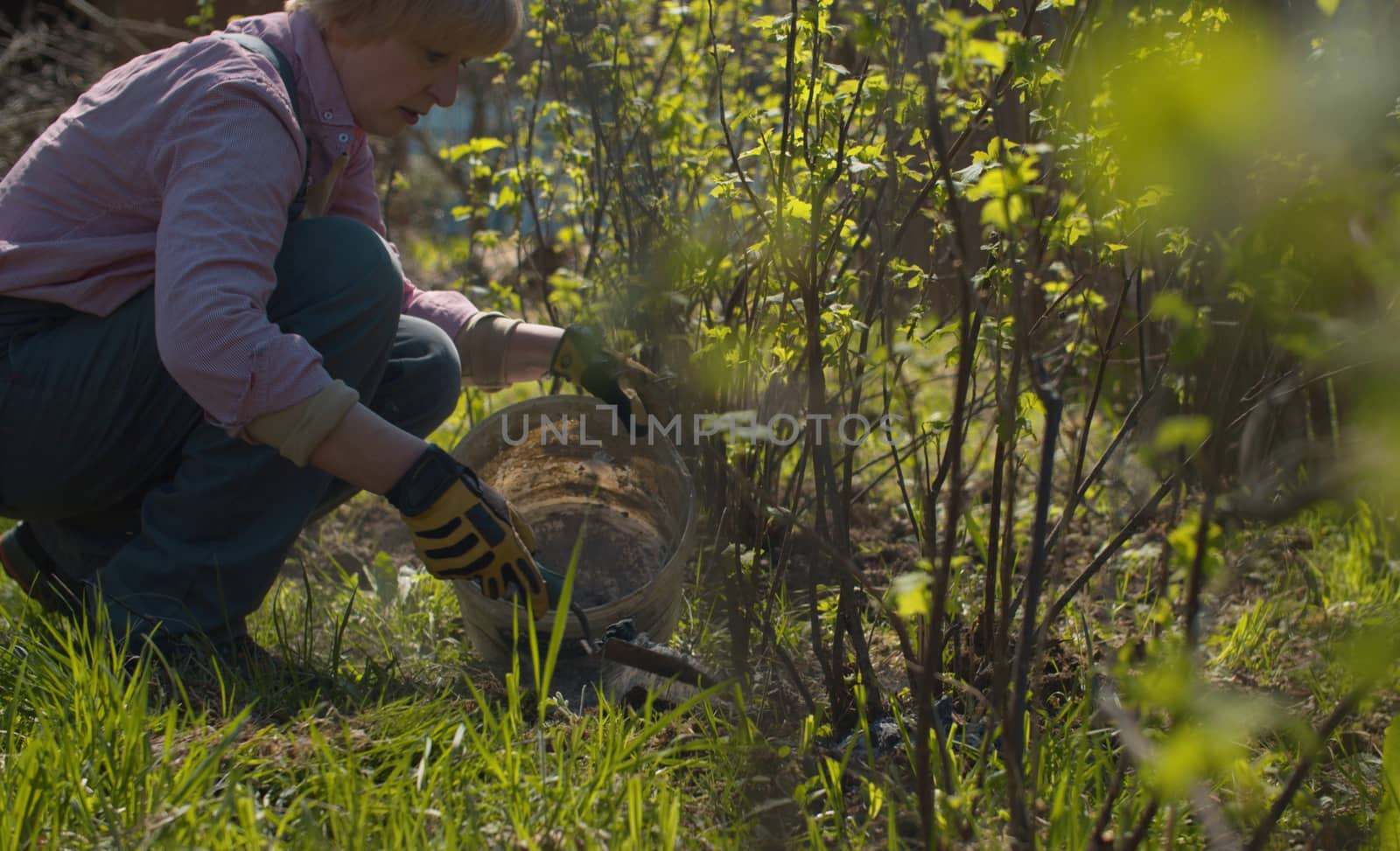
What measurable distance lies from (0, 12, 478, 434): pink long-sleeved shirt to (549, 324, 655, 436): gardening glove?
0.54 metres

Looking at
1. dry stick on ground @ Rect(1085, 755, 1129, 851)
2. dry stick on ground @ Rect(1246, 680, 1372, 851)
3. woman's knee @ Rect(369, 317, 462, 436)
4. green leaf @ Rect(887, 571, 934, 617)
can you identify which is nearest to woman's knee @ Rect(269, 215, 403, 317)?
woman's knee @ Rect(369, 317, 462, 436)

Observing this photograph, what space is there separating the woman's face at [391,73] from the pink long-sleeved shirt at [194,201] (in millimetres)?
29

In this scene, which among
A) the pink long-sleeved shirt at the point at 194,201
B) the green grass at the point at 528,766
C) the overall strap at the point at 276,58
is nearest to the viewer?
the green grass at the point at 528,766

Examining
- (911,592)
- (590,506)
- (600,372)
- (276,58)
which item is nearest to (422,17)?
(276,58)

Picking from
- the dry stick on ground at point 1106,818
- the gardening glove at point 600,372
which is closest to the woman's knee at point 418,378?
the gardening glove at point 600,372

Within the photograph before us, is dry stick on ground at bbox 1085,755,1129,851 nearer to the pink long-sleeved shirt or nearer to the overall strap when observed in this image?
the pink long-sleeved shirt

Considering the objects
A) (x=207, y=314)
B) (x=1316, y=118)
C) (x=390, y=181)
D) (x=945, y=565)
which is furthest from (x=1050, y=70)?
(x=390, y=181)

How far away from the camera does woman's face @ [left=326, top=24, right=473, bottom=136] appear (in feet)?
6.62

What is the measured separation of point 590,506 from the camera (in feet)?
9.04

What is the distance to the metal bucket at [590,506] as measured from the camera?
83.9 inches

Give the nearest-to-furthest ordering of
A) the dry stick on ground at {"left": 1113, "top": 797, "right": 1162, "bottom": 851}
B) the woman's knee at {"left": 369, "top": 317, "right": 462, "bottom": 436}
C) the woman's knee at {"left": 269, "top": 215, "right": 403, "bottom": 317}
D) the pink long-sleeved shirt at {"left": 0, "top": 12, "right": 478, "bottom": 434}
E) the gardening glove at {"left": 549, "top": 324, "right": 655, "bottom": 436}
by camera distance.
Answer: the dry stick on ground at {"left": 1113, "top": 797, "right": 1162, "bottom": 851} → the pink long-sleeved shirt at {"left": 0, "top": 12, "right": 478, "bottom": 434} → the woman's knee at {"left": 269, "top": 215, "right": 403, "bottom": 317} → the gardening glove at {"left": 549, "top": 324, "right": 655, "bottom": 436} → the woman's knee at {"left": 369, "top": 317, "right": 462, "bottom": 436}

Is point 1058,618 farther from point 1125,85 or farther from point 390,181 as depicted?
point 390,181

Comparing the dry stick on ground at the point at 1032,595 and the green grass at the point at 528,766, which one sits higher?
the dry stick on ground at the point at 1032,595

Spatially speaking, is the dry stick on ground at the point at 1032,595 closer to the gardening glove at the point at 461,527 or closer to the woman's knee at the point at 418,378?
the gardening glove at the point at 461,527
